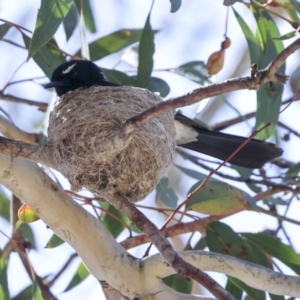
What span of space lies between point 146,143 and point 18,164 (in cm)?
49

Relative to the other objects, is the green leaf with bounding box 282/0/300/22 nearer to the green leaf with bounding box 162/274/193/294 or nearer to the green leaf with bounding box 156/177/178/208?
the green leaf with bounding box 156/177/178/208

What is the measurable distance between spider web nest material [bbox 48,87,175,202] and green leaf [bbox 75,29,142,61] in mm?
879

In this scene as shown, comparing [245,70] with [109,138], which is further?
[245,70]

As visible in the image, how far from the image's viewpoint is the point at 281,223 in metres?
3.55

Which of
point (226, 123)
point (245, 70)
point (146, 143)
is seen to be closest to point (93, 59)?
point (226, 123)

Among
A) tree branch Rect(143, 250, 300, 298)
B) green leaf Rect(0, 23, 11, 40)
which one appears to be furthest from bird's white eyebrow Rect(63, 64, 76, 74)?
tree branch Rect(143, 250, 300, 298)

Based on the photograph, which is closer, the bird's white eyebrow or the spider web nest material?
the spider web nest material

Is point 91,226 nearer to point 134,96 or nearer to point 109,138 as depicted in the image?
point 109,138

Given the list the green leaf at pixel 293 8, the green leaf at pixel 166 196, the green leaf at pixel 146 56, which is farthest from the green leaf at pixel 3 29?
the green leaf at pixel 293 8

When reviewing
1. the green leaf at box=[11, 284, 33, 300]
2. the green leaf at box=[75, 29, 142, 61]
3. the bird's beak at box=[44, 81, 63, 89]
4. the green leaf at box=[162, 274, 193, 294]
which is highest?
the green leaf at box=[75, 29, 142, 61]

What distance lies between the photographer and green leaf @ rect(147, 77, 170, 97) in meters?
3.54

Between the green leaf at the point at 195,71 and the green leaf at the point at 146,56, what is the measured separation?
460mm

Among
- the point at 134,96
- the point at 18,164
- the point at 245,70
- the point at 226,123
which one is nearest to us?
the point at 18,164

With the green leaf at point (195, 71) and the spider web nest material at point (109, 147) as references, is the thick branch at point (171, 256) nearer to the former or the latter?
the spider web nest material at point (109, 147)
